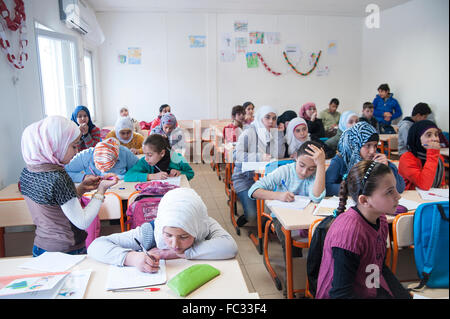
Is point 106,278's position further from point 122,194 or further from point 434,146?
point 434,146

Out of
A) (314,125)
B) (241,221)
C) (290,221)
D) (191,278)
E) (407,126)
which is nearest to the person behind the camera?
(191,278)

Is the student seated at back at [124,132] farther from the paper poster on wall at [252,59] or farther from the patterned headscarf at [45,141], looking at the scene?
the paper poster on wall at [252,59]

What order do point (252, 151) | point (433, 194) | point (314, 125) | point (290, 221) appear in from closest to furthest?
point (290, 221), point (433, 194), point (252, 151), point (314, 125)

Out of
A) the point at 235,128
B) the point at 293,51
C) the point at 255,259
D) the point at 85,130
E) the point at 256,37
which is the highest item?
the point at 256,37

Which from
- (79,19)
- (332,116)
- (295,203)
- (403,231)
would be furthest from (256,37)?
(403,231)

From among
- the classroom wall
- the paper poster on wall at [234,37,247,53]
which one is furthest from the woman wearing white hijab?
the paper poster on wall at [234,37,247,53]

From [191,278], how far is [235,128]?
3.60 metres

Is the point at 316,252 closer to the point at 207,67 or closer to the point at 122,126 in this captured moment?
the point at 122,126

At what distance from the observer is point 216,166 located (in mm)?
5434

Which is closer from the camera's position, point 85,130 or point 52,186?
point 52,186

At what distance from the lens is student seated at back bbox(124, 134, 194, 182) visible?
2568 mm

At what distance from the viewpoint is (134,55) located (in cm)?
663

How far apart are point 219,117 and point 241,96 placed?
2.16ft
